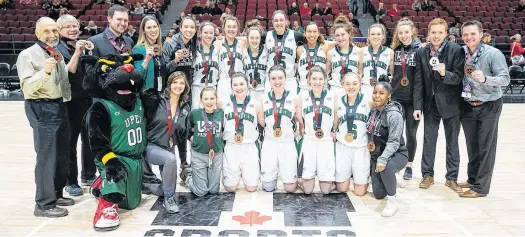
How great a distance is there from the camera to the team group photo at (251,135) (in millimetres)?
3602

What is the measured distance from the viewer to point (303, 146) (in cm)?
438

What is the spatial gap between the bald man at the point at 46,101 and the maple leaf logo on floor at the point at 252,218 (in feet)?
4.42

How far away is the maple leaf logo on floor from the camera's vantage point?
367 centimetres

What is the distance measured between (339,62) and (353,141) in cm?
107

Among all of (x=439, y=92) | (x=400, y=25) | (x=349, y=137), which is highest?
(x=400, y=25)

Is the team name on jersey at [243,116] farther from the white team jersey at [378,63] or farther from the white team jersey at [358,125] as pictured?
the white team jersey at [378,63]

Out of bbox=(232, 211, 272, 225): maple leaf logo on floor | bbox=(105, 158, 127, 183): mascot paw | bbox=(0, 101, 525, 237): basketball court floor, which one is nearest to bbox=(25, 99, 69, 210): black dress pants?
bbox=(0, 101, 525, 237): basketball court floor

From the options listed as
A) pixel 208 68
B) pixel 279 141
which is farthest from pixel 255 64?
pixel 279 141

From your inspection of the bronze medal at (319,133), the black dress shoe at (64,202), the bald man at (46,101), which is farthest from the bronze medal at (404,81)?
the black dress shoe at (64,202)

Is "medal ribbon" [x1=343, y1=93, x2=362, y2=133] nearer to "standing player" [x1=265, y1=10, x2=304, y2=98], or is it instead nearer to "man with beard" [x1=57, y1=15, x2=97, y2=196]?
"standing player" [x1=265, y1=10, x2=304, y2=98]

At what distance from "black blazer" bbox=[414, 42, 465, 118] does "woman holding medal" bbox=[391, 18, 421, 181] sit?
3.6 inches

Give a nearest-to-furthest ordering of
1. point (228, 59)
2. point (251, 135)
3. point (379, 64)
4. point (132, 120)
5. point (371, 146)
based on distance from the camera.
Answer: point (132, 120)
point (371, 146)
point (251, 135)
point (379, 64)
point (228, 59)

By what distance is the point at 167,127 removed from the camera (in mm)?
4105

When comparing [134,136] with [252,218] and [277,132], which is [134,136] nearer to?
[252,218]
